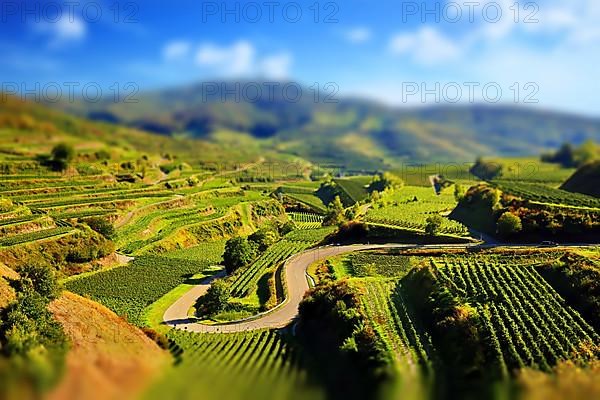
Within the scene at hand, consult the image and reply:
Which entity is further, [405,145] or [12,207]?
[405,145]

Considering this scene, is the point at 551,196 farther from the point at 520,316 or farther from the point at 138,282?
the point at 138,282

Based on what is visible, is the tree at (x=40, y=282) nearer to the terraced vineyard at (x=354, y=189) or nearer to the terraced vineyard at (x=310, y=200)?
the terraced vineyard at (x=310, y=200)

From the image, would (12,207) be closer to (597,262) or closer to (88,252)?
(88,252)

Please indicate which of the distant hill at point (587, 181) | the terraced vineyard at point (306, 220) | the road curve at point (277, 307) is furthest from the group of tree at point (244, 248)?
the distant hill at point (587, 181)

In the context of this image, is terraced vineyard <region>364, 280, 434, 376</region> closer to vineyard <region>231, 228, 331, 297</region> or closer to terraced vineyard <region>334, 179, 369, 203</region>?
vineyard <region>231, 228, 331, 297</region>

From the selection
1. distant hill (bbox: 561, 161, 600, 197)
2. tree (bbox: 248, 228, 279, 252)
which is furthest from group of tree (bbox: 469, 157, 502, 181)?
tree (bbox: 248, 228, 279, 252)

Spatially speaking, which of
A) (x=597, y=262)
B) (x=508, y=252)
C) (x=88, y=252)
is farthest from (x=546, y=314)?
(x=88, y=252)
